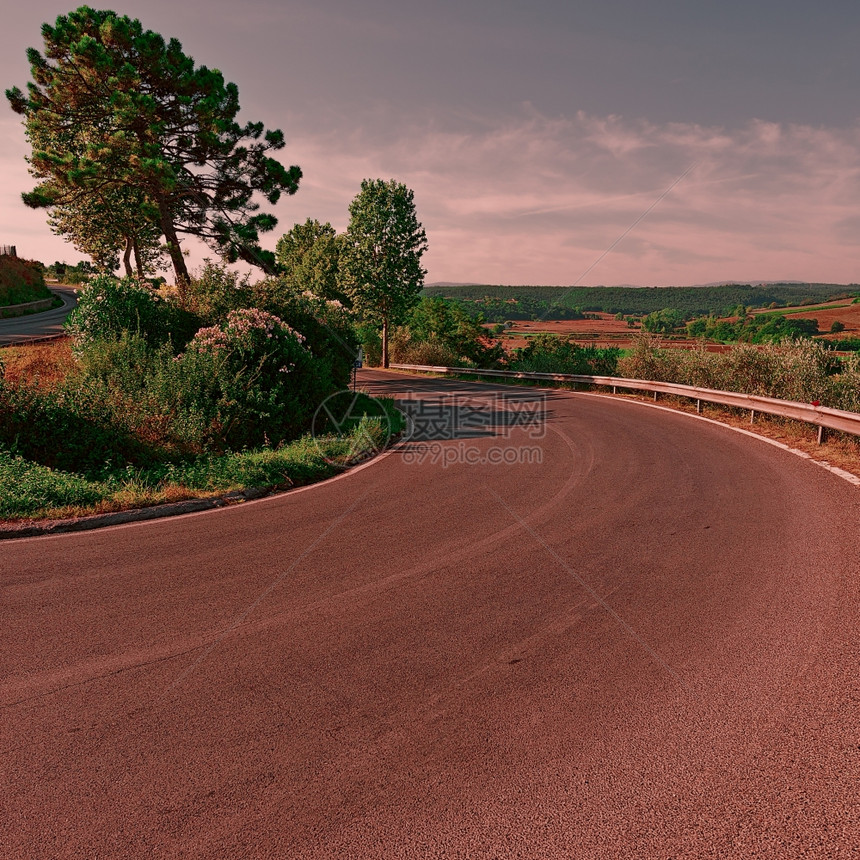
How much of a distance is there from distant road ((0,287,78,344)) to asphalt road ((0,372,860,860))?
2060 centimetres

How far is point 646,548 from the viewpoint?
245 inches

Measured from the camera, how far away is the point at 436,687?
3.75 metres

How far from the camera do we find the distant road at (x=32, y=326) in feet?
→ 78.6

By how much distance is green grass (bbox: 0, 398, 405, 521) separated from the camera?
736 cm

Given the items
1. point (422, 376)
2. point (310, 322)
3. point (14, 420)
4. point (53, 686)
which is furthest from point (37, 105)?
point (53, 686)

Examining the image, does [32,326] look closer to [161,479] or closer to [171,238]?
[171,238]

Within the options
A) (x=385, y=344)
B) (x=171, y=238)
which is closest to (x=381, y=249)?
(x=385, y=344)

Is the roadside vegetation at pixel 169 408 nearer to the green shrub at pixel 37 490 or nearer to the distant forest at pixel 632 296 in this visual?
the green shrub at pixel 37 490

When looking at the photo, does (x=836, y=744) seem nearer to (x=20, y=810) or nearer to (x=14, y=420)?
(x=20, y=810)

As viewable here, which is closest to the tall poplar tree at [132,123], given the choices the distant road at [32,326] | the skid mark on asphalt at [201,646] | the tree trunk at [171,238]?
the tree trunk at [171,238]

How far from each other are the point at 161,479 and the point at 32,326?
27.8 m

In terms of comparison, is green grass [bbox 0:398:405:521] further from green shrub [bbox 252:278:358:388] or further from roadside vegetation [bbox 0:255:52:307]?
roadside vegetation [bbox 0:255:52:307]

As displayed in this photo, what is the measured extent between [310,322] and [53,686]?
598 inches

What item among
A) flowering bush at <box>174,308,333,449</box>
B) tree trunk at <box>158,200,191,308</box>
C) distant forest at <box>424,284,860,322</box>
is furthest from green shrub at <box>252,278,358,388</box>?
distant forest at <box>424,284,860,322</box>
